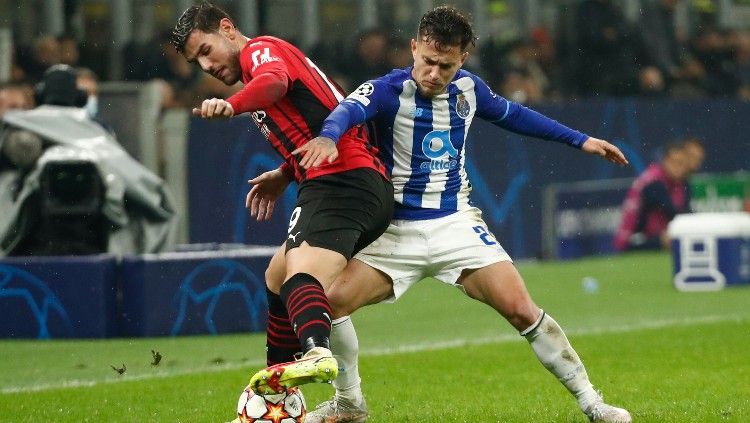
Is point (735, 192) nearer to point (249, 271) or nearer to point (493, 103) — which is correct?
point (249, 271)

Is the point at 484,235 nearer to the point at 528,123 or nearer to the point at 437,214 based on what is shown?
the point at 437,214

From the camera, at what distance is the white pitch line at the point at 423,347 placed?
27.6ft

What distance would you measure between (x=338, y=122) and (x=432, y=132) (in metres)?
0.70

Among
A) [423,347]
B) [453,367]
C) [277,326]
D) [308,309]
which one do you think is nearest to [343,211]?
[308,309]

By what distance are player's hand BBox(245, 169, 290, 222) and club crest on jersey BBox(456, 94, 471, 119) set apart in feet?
2.68

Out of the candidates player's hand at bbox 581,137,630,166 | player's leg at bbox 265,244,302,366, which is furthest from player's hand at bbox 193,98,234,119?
player's hand at bbox 581,137,630,166

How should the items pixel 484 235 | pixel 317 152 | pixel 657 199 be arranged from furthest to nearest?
pixel 657 199, pixel 484 235, pixel 317 152

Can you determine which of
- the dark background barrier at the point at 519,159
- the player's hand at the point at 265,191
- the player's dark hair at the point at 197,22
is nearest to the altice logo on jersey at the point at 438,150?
the player's hand at the point at 265,191

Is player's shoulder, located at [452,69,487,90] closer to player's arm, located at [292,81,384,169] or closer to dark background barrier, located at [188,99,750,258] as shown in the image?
player's arm, located at [292,81,384,169]

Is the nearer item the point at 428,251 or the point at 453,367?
the point at 428,251

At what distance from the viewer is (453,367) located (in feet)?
29.1

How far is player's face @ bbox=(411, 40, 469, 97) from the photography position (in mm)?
6449

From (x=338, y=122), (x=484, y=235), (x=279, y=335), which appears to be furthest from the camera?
(x=484, y=235)

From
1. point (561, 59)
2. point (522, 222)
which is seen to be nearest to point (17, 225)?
point (522, 222)
